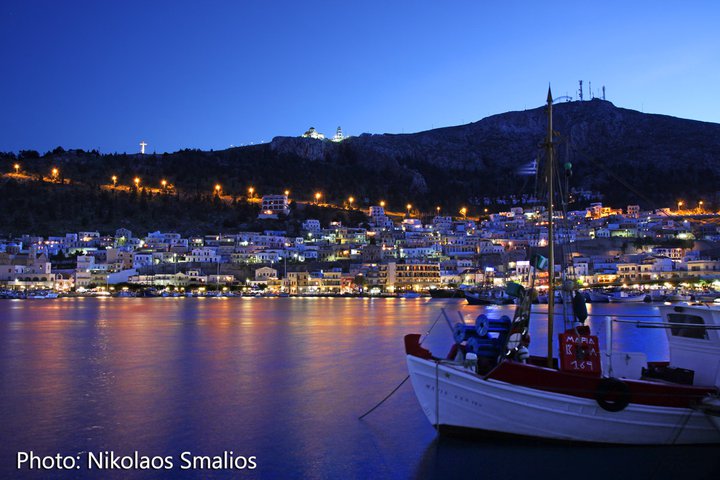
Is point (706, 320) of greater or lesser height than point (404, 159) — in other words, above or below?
below

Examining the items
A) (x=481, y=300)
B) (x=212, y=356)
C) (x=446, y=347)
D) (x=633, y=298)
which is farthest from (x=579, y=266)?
(x=212, y=356)

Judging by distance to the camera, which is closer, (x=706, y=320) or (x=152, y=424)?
(x=706, y=320)

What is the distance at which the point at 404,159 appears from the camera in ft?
564

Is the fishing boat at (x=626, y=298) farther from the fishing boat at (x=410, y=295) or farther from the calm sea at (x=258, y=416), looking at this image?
the calm sea at (x=258, y=416)

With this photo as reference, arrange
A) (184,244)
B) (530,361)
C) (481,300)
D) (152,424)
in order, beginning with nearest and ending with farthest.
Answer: (530,361) → (152,424) → (481,300) → (184,244)

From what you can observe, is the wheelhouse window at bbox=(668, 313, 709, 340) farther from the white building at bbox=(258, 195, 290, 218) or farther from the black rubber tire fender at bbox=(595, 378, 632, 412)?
the white building at bbox=(258, 195, 290, 218)

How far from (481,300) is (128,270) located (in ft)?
175

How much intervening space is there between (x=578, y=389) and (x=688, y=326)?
269 centimetres

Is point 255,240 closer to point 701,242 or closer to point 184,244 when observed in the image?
point 184,244

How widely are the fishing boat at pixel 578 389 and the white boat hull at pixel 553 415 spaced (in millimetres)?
16

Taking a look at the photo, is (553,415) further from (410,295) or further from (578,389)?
(410,295)

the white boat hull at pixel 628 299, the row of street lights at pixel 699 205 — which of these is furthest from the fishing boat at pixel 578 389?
the row of street lights at pixel 699 205

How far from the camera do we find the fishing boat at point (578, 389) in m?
10.6

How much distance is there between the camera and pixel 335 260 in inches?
4048
